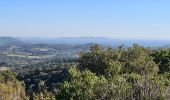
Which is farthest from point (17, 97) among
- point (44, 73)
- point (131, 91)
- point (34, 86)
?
point (131, 91)

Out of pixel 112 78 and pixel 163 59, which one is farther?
pixel 163 59

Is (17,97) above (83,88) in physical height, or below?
below

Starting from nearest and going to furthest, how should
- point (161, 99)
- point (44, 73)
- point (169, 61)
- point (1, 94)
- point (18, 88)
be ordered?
1. point (161, 99)
2. point (169, 61)
3. point (1, 94)
4. point (18, 88)
5. point (44, 73)

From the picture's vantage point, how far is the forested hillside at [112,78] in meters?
28.7

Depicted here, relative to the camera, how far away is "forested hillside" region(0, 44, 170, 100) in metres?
28.7

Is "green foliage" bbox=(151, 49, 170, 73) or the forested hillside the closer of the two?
the forested hillside

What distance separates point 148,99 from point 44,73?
97.1 metres

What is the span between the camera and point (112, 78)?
39.2m

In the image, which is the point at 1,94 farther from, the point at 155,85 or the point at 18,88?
the point at 155,85

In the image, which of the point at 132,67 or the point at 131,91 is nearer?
the point at 131,91

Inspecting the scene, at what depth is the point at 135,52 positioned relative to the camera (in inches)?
2303

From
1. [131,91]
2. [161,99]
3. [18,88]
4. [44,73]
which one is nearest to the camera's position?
[161,99]

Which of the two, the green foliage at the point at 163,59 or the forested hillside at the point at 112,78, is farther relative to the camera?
the green foliage at the point at 163,59

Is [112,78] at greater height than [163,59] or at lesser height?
greater
